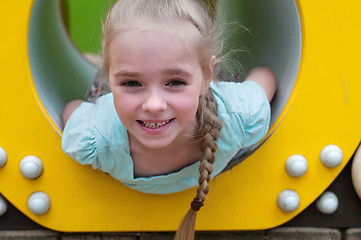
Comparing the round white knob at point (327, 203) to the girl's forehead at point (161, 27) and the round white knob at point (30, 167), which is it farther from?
the round white knob at point (30, 167)

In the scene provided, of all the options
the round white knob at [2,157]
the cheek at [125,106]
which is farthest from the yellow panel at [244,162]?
the cheek at [125,106]

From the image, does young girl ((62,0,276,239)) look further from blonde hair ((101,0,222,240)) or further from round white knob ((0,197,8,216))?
round white knob ((0,197,8,216))

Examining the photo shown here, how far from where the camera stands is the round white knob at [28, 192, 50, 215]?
45.5 inches

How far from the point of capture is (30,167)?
1131 mm

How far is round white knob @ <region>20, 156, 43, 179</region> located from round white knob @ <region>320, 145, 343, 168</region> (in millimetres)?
670

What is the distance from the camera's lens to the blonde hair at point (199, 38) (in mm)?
914

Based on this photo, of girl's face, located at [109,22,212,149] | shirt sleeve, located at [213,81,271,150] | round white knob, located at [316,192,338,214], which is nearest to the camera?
girl's face, located at [109,22,212,149]

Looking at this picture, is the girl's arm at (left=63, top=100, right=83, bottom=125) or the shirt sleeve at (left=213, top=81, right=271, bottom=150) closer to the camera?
the shirt sleeve at (left=213, top=81, right=271, bottom=150)

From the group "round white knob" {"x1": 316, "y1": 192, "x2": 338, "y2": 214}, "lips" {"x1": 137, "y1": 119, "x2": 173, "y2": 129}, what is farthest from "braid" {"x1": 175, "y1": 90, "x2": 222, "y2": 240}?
"round white knob" {"x1": 316, "y1": 192, "x2": 338, "y2": 214}

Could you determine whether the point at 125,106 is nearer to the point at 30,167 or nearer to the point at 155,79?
the point at 155,79

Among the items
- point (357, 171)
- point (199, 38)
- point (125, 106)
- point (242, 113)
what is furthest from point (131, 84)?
point (357, 171)

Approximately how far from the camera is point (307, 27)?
44.6 inches

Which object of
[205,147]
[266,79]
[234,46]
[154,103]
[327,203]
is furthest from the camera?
[234,46]

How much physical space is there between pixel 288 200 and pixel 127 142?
1.35 feet
